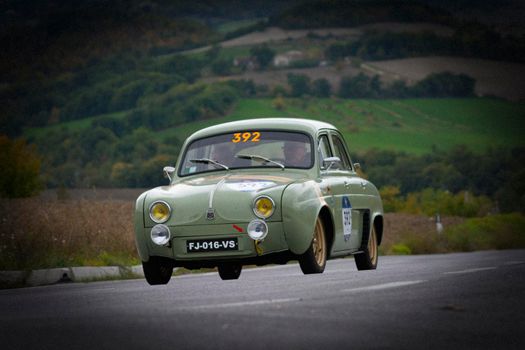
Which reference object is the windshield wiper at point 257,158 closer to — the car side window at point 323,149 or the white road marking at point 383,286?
the car side window at point 323,149

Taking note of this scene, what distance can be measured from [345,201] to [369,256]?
5.57ft

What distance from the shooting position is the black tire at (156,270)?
477 inches

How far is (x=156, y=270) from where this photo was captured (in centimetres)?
1252

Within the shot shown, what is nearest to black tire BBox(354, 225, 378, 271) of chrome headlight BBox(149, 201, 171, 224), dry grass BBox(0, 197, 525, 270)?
chrome headlight BBox(149, 201, 171, 224)

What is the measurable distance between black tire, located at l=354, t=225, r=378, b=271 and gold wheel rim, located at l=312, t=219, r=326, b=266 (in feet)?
7.36

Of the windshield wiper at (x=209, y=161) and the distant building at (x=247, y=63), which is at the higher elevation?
the windshield wiper at (x=209, y=161)

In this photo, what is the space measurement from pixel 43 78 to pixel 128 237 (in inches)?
6332

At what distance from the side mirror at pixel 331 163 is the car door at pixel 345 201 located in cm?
6

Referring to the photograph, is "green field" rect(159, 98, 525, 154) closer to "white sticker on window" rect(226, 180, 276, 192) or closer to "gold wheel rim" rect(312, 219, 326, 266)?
"gold wheel rim" rect(312, 219, 326, 266)

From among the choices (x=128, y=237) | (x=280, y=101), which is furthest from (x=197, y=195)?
(x=280, y=101)

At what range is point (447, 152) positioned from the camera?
123 m

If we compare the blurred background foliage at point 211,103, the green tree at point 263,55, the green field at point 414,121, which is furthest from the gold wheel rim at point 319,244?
the green tree at point 263,55

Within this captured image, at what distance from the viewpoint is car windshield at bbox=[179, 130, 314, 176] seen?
516 inches

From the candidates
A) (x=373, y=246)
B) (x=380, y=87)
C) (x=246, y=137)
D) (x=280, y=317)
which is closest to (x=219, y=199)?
(x=246, y=137)
